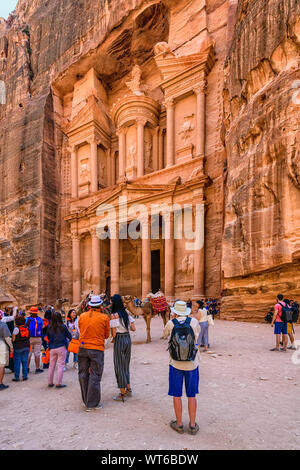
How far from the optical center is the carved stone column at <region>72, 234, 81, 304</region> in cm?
2170

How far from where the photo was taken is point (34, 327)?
555cm

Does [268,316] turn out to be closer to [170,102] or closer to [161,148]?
[170,102]

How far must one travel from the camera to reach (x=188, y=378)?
2.91 metres

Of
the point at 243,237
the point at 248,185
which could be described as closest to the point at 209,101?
the point at 248,185

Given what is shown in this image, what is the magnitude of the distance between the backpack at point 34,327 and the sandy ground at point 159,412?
83 centimetres

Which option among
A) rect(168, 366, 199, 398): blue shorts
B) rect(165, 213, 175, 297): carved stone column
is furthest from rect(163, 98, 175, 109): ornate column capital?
rect(168, 366, 199, 398): blue shorts

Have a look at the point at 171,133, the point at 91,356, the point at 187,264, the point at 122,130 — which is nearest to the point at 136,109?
the point at 122,130

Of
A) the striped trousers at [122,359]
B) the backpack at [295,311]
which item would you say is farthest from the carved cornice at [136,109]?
the striped trousers at [122,359]

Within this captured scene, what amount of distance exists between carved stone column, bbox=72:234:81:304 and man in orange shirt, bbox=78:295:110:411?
18728mm

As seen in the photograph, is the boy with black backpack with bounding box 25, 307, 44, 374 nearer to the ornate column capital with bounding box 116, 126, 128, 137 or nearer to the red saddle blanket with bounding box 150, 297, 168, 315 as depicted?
the red saddle blanket with bounding box 150, 297, 168, 315

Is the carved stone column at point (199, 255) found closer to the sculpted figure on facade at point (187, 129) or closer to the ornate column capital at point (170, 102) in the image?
the sculpted figure on facade at point (187, 129)

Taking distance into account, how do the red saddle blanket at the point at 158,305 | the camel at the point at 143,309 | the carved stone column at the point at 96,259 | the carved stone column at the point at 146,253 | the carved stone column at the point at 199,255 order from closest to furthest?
the camel at the point at 143,309 < the red saddle blanket at the point at 158,305 < the carved stone column at the point at 199,255 < the carved stone column at the point at 146,253 < the carved stone column at the point at 96,259

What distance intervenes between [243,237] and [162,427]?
881cm

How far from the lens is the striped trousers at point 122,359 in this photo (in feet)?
12.7
